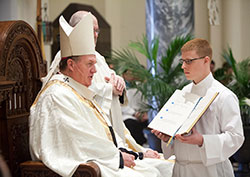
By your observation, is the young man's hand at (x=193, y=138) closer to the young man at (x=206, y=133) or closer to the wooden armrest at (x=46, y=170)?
the young man at (x=206, y=133)

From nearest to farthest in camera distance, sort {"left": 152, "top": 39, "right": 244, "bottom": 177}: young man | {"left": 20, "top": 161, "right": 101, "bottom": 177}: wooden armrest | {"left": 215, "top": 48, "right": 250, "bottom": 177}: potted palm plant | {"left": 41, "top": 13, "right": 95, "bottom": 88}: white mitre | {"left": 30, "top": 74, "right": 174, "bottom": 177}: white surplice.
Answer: {"left": 20, "top": 161, "right": 101, "bottom": 177}: wooden armrest, {"left": 30, "top": 74, "right": 174, "bottom": 177}: white surplice, {"left": 152, "top": 39, "right": 244, "bottom": 177}: young man, {"left": 41, "top": 13, "right": 95, "bottom": 88}: white mitre, {"left": 215, "top": 48, "right": 250, "bottom": 177}: potted palm plant

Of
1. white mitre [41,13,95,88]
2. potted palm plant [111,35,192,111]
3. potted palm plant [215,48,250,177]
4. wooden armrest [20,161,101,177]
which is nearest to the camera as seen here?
wooden armrest [20,161,101,177]

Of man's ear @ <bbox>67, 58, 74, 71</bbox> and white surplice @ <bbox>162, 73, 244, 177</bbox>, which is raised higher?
man's ear @ <bbox>67, 58, 74, 71</bbox>

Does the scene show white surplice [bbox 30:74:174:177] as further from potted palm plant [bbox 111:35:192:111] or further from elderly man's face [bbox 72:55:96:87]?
potted palm plant [bbox 111:35:192:111]

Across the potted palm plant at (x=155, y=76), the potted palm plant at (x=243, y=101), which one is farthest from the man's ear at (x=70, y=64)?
the potted palm plant at (x=243, y=101)

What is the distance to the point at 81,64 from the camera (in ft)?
11.6

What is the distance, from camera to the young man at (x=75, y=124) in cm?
331

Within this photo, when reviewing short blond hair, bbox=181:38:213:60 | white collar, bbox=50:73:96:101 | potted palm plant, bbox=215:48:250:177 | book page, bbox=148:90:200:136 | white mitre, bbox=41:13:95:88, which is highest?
white mitre, bbox=41:13:95:88

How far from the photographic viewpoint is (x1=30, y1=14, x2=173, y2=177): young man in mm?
3312

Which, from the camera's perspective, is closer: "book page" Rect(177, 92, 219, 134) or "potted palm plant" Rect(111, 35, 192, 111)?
"book page" Rect(177, 92, 219, 134)

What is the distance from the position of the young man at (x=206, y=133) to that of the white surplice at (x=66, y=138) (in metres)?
0.41

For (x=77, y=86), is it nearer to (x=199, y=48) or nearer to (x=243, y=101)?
(x=199, y=48)

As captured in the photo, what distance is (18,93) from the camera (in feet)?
12.6

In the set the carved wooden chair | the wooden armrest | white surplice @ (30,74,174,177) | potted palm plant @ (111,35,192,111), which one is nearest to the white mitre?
white surplice @ (30,74,174,177)
